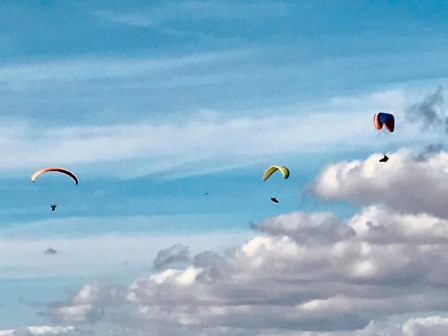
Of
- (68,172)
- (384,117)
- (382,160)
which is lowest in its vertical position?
(382,160)

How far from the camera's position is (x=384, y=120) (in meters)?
109

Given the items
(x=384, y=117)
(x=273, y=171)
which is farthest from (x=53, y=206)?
(x=384, y=117)

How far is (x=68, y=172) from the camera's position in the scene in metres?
106

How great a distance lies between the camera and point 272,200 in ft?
343

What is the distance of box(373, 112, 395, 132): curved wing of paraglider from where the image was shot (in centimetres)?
10662

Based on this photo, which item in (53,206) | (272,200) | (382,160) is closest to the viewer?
(382,160)

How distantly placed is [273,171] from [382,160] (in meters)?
36.8

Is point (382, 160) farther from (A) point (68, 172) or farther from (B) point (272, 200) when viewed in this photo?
(A) point (68, 172)

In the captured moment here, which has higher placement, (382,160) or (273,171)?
(273,171)

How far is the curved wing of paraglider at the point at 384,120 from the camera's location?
10662 cm

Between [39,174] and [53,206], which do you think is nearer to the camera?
[39,174]

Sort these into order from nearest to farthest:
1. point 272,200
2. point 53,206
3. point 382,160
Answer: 1. point 382,160
2. point 272,200
3. point 53,206

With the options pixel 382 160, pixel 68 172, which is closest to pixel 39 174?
pixel 68 172

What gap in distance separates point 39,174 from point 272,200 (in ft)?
124
